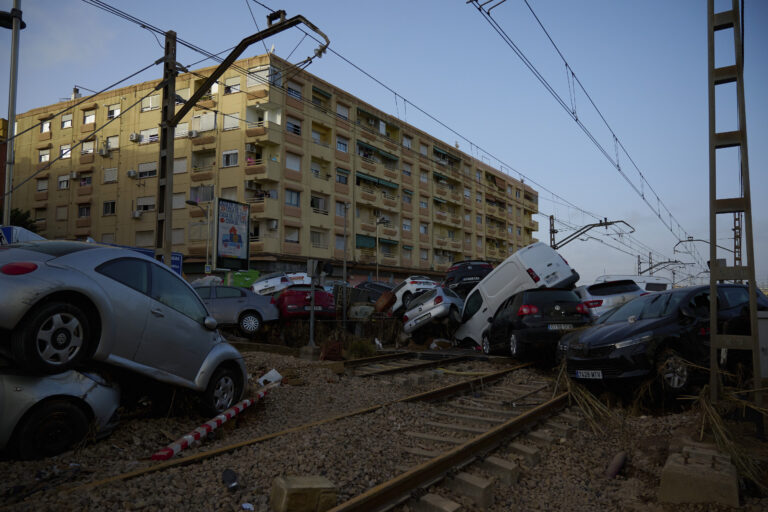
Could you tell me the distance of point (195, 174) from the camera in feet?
127

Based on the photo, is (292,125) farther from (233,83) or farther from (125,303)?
(125,303)

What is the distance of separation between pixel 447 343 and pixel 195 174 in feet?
92.6

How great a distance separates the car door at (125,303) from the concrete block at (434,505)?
293 centimetres

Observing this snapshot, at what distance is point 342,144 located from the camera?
43125 mm

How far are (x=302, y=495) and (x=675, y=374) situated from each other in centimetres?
542

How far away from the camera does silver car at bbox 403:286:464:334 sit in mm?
15641

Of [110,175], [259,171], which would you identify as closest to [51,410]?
[259,171]

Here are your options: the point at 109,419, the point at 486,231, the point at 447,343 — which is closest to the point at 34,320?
the point at 109,419

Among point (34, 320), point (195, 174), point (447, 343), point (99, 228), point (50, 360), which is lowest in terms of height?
point (447, 343)

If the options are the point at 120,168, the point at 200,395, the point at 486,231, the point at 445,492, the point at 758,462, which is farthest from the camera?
the point at 486,231

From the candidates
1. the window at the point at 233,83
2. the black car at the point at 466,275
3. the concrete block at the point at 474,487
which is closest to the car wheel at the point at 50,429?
the concrete block at the point at 474,487

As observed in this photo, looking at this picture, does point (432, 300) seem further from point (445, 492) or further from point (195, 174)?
point (195, 174)

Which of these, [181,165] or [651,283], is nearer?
[651,283]

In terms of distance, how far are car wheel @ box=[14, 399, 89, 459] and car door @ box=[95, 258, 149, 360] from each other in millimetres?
549
